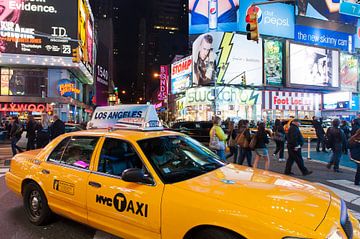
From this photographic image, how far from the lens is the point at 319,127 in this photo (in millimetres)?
15008

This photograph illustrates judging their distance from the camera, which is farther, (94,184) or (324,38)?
(324,38)

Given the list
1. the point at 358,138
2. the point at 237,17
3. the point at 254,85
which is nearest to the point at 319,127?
the point at 358,138

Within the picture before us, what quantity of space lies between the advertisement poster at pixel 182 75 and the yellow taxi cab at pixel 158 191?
126ft

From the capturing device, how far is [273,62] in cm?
4347

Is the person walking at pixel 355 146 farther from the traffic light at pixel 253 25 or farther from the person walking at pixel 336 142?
the traffic light at pixel 253 25

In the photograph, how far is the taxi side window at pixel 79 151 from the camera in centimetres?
421

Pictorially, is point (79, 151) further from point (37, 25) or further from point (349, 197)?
point (37, 25)

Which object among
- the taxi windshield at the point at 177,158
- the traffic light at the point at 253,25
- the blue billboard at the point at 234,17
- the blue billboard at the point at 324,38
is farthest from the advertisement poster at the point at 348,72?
the taxi windshield at the point at 177,158

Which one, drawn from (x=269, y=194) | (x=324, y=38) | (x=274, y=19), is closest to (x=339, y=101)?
(x=324, y=38)

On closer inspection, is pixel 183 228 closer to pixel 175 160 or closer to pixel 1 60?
pixel 175 160

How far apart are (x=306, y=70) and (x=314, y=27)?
10883 millimetres

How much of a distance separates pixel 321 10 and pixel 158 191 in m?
59.1

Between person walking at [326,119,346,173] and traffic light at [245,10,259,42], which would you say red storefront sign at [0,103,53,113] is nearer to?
traffic light at [245,10,259,42]

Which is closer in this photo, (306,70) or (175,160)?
(175,160)
